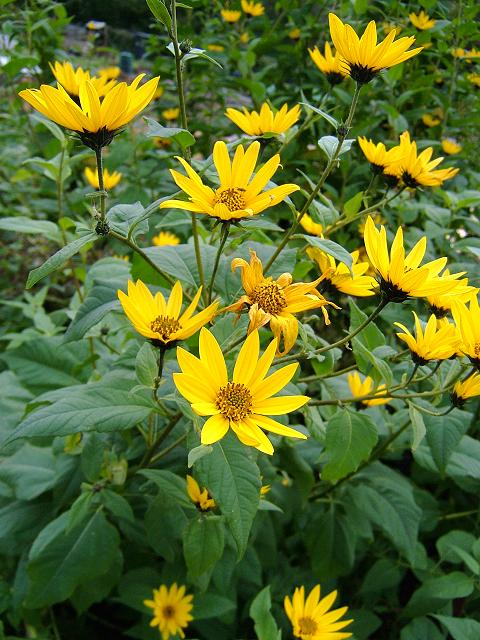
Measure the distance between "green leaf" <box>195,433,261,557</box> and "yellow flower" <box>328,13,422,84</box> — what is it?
63 cm

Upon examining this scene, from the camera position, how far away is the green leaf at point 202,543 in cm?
97

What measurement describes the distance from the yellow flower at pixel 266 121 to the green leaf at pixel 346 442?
59 cm

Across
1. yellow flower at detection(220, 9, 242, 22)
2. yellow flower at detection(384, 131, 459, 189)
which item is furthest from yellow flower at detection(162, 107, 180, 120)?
yellow flower at detection(384, 131, 459, 189)

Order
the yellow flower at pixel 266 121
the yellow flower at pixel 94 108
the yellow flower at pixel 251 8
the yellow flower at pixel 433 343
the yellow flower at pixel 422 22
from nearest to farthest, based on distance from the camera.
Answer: the yellow flower at pixel 94 108, the yellow flower at pixel 433 343, the yellow flower at pixel 266 121, the yellow flower at pixel 422 22, the yellow flower at pixel 251 8

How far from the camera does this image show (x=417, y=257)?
36.7 inches

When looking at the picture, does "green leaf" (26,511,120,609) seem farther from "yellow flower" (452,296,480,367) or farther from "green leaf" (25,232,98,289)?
"yellow flower" (452,296,480,367)

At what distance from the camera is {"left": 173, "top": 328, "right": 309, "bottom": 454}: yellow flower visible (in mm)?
740

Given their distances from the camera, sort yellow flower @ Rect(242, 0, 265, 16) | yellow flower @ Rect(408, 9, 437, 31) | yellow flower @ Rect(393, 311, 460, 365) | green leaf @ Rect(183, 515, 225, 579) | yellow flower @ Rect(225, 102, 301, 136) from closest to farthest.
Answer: yellow flower @ Rect(393, 311, 460, 365)
green leaf @ Rect(183, 515, 225, 579)
yellow flower @ Rect(225, 102, 301, 136)
yellow flower @ Rect(408, 9, 437, 31)
yellow flower @ Rect(242, 0, 265, 16)

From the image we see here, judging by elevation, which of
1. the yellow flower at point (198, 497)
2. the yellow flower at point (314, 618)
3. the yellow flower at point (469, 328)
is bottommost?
the yellow flower at point (314, 618)

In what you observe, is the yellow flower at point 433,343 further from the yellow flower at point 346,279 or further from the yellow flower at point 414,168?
the yellow flower at point 414,168

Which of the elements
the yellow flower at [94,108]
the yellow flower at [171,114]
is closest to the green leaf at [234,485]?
the yellow flower at [94,108]

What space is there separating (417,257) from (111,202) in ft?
6.01

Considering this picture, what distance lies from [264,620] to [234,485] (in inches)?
16.7

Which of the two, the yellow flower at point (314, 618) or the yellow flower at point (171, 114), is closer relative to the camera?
the yellow flower at point (314, 618)
